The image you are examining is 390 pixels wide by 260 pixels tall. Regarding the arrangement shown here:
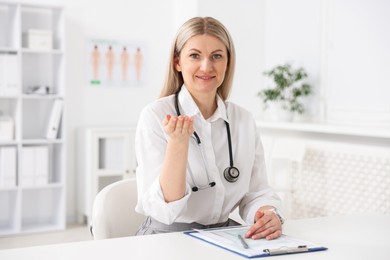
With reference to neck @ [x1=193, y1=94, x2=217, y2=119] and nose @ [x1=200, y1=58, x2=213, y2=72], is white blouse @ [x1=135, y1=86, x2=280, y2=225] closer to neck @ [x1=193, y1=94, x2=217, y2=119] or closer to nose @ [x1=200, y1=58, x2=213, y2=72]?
neck @ [x1=193, y1=94, x2=217, y2=119]

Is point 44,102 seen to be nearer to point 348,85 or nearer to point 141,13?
point 141,13

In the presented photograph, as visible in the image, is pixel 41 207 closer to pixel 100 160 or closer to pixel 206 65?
pixel 100 160

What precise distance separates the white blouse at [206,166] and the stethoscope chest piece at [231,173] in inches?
0.7

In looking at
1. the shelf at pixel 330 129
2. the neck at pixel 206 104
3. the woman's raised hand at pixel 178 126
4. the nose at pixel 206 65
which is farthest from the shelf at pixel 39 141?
the woman's raised hand at pixel 178 126

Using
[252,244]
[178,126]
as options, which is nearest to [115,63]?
[178,126]

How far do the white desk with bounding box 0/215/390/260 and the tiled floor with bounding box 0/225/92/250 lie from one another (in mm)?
3104

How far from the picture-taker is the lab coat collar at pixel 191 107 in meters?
1.96

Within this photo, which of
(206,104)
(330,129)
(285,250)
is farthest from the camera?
(330,129)

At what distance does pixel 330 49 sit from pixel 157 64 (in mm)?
1901

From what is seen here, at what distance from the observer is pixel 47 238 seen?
4613 mm

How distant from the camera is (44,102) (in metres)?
5.05

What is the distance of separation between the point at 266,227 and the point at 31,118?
12.4ft

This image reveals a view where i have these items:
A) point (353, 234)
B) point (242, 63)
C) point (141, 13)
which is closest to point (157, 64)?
point (141, 13)

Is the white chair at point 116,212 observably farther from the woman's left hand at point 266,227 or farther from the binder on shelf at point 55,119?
the binder on shelf at point 55,119
